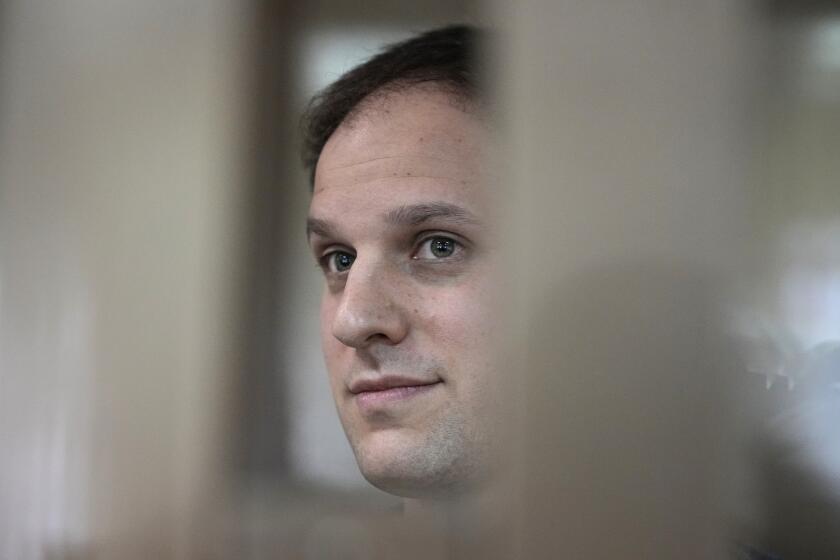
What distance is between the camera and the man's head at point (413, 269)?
1.95 feet

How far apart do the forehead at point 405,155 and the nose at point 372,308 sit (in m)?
Answer: 0.07

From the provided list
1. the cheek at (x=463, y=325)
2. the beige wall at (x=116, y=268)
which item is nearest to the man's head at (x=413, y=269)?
the cheek at (x=463, y=325)

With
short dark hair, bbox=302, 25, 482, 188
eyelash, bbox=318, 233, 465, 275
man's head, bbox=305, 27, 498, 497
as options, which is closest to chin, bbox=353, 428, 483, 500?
man's head, bbox=305, 27, 498, 497

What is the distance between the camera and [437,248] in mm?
628

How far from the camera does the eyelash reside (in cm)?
61

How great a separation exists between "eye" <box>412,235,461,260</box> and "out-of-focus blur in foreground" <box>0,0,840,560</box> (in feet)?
0.27

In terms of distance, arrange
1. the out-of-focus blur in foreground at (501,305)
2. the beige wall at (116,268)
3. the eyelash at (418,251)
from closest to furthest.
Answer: the out-of-focus blur in foreground at (501,305) < the eyelash at (418,251) < the beige wall at (116,268)

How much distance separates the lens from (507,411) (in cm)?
53

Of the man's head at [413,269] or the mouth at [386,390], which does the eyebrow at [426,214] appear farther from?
the mouth at [386,390]

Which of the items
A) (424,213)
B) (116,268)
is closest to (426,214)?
(424,213)

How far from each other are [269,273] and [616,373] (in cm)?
38

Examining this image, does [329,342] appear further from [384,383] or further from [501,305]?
[501,305]

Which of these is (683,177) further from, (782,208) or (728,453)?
(728,453)

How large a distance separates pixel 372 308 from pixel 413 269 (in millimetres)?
54
